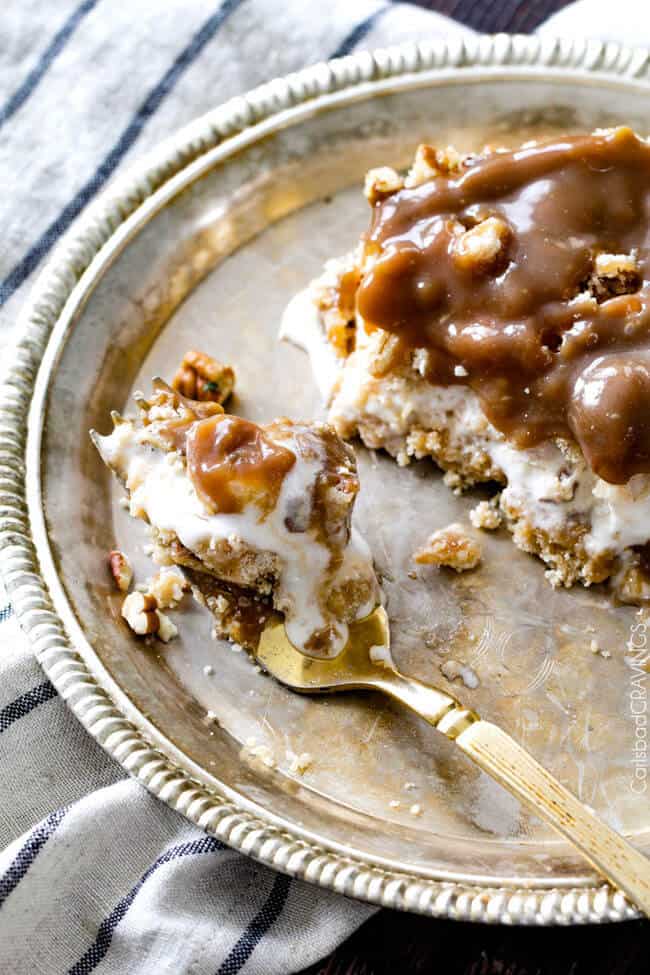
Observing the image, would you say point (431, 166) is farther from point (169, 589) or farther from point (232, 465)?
point (169, 589)

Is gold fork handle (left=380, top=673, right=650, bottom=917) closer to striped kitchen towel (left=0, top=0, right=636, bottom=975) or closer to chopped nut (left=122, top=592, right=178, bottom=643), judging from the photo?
striped kitchen towel (left=0, top=0, right=636, bottom=975)

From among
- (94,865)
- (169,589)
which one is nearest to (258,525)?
(169,589)

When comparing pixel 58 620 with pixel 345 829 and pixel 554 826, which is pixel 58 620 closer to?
pixel 345 829

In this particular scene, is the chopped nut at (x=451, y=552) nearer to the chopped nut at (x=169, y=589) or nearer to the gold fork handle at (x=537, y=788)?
the gold fork handle at (x=537, y=788)

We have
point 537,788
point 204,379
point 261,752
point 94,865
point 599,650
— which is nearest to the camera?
point 537,788

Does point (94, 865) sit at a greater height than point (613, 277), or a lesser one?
lesser

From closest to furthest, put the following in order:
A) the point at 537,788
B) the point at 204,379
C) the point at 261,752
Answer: the point at 537,788, the point at 261,752, the point at 204,379
